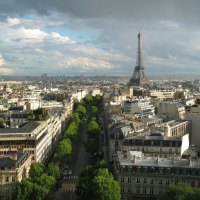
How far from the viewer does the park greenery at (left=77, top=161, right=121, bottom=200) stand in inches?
2199

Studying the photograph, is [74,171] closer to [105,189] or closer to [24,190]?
[24,190]

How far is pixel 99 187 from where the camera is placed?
56.3 m

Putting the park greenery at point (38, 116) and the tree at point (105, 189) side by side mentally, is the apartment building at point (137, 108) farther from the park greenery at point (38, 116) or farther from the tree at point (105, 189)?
the tree at point (105, 189)

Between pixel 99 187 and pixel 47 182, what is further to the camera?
Result: pixel 47 182

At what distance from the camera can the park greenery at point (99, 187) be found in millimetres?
55844

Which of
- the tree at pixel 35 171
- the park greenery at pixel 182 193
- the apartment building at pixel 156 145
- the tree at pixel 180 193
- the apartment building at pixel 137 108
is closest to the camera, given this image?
the park greenery at pixel 182 193

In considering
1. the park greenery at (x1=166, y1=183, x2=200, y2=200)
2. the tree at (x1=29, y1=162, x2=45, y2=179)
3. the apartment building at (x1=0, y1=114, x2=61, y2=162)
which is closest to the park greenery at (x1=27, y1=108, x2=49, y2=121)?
the apartment building at (x1=0, y1=114, x2=61, y2=162)

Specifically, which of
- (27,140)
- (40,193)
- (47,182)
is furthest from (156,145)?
(27,140)

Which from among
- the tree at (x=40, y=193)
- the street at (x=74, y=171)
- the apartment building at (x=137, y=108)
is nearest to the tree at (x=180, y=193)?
the tree at (x=40, y=193)

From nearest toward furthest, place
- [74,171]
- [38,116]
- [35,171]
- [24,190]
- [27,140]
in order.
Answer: [24,190]
[35,171]
[27,140]
[74,171]
[38,116]

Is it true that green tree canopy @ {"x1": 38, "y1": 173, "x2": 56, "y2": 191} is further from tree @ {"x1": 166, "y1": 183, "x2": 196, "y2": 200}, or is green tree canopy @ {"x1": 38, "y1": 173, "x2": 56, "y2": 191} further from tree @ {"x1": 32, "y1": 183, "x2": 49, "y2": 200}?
tree @ {"x1": 166, "y1": 183, "x2": 196, "y2": 200}

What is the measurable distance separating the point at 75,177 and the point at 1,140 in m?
15.6

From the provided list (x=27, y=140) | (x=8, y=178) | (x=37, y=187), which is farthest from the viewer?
(x=27, y=140)

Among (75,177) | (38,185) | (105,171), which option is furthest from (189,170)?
(75,177)
